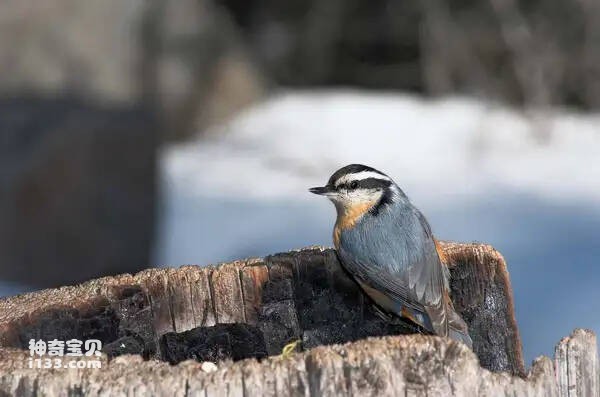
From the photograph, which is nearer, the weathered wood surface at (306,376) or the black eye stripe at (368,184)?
the weathered wood surface at (306,376)

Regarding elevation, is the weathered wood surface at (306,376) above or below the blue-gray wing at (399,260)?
below

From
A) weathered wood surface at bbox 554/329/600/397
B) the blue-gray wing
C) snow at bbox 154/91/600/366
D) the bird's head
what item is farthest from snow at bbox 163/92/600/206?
weathered wood surface at bbox 554/329/600/397

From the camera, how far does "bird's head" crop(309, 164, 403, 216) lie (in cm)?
303

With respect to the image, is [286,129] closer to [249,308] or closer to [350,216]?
Answer: [350,216]

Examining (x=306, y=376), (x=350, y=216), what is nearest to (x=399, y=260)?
(x=350, y=216)

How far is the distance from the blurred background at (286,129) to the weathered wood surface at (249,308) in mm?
1974

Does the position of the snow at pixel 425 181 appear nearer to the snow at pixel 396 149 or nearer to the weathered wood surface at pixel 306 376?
the snow at pixel 396 149

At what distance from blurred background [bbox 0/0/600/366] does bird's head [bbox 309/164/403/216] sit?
75.3 inches

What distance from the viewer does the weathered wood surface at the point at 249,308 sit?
2561 mm

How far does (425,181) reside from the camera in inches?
301

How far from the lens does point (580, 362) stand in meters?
2.25

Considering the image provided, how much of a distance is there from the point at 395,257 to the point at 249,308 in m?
0.43

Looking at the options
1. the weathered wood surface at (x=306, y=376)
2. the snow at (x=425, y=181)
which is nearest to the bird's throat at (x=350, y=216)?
the weathered wood surface at (x=306, y=376)

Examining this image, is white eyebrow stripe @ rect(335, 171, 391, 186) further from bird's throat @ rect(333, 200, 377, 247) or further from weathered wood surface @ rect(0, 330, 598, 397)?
weathered wood surface @ rect(0, 330, 598, 397)
